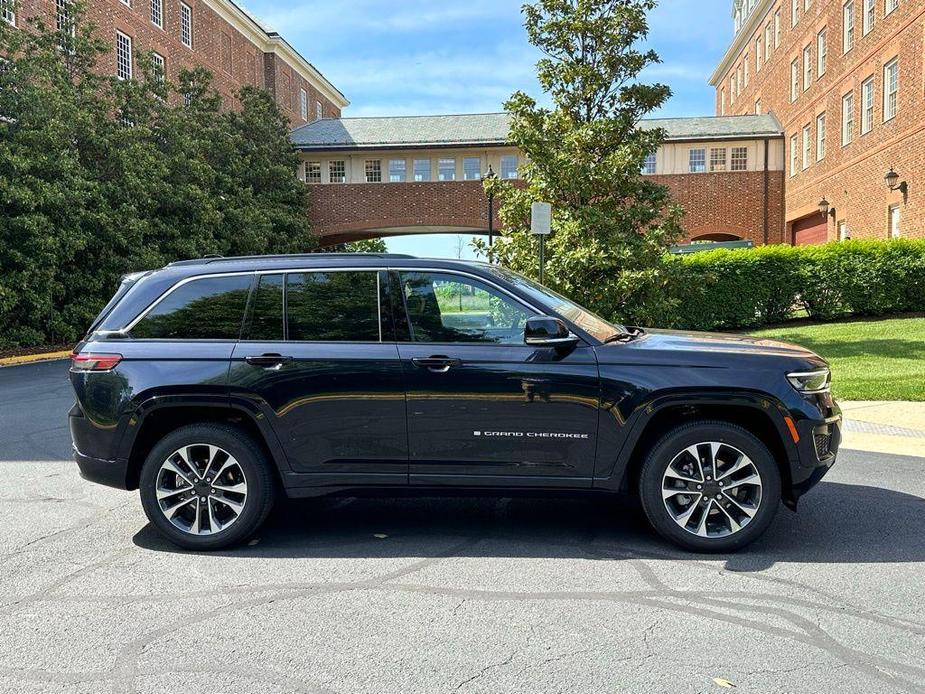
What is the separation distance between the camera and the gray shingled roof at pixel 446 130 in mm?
32812

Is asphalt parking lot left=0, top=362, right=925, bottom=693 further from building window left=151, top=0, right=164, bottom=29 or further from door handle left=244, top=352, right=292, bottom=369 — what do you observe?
building window left=151, top=0, right=164, bottom=29

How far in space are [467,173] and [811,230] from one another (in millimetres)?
14649

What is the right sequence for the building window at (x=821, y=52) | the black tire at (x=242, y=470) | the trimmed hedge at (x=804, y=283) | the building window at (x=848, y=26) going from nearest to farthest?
the black tire at (x=242, y=470) → the trimmed hedge at (x=804, y=283) → the building window at (x=848, y=26) → the building window at (x=821, y=52)

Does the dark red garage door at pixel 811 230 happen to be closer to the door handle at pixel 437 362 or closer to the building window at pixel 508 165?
the building window at pixel 508 165

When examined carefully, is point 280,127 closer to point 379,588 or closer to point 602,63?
point 602,63

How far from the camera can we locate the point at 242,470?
4.56 m

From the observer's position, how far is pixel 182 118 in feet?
79.5

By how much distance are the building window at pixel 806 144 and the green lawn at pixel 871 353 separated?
15.1 meters

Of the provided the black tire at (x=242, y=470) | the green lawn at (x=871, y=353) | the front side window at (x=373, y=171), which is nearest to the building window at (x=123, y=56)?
the front side window at (x=373, y=171)

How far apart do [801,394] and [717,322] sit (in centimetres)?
1544

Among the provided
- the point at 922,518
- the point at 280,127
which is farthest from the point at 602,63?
the point at 280,127

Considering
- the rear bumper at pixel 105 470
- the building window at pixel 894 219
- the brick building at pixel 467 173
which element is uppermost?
the brick building at pixel 467 173

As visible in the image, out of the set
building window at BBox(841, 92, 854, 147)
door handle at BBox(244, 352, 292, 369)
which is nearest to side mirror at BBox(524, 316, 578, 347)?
door handle at BBox(244, 352, 292, 369)

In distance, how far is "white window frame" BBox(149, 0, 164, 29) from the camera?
33812 millimetres
